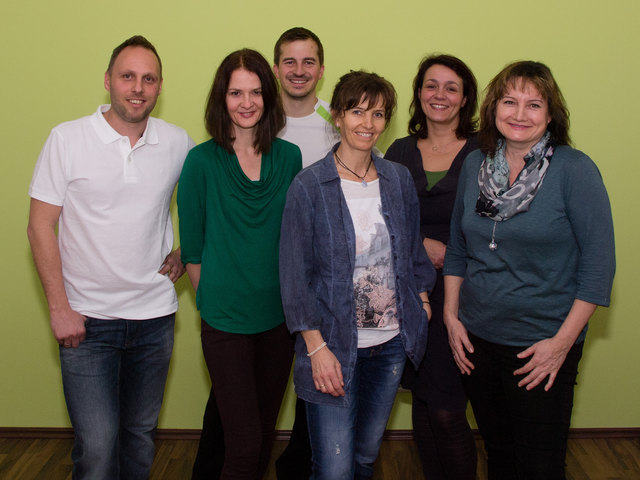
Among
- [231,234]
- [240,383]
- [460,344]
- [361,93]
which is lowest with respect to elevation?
[240,383]

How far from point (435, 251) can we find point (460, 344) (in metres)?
0.38

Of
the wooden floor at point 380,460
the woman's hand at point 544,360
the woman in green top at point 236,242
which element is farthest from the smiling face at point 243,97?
the wooden floor at point 380,460

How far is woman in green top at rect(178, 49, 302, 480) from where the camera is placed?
6.31 ft

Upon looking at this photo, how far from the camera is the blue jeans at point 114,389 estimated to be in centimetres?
194

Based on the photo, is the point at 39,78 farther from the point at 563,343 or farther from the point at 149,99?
the point at 563,343

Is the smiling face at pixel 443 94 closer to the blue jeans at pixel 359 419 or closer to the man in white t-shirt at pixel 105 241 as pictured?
the blue jeans at pixel 359 419

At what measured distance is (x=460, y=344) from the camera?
1.97 m

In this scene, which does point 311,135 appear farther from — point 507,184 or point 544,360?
point 544,360

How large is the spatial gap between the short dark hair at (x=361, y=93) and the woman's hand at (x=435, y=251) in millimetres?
556

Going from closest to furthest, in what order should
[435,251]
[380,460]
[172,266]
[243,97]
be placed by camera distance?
[243,97], [172,266], [435,251], [380,460]

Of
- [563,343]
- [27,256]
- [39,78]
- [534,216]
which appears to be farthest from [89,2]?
[563,343]

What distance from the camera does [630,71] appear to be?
9.27ft

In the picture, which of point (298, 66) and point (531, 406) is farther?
point (298, 66)

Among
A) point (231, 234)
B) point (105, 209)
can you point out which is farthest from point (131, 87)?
point (231, 234)
